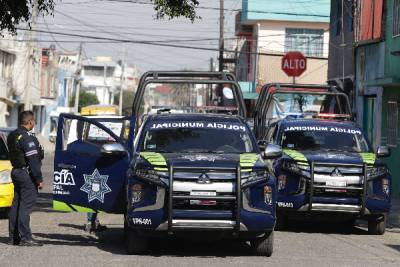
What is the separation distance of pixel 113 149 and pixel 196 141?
1232 mm

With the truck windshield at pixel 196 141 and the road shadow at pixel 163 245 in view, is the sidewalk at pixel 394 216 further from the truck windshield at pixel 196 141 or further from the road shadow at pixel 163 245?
the truck windshield at pixel 196 141

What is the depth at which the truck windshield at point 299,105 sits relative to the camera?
26.7 meters

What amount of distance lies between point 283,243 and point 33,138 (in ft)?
13.1

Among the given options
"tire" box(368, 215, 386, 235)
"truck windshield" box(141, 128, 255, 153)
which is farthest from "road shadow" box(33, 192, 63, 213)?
"truck windshield" box(141, 128, 255, 153)

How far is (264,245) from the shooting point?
1216 cm

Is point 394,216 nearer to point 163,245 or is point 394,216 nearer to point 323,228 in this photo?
point 323,228

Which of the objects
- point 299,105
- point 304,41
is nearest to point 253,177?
point 299,105

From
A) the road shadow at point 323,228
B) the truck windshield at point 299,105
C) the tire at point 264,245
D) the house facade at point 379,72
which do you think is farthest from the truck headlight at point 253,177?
the house facade at point 379,72

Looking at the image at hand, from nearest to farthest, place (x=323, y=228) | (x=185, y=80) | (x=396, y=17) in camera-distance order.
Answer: (x=323, y=228)
(x=185, y=80)
(x=396, y=17)

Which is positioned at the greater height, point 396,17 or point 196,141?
point 396,17

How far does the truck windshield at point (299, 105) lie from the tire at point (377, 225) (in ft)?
18.6

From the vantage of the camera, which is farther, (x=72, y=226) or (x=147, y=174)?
(x=72, y=226)

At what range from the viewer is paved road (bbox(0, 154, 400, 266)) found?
37.9ft

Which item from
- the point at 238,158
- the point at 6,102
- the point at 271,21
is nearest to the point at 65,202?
the point at 238,158
